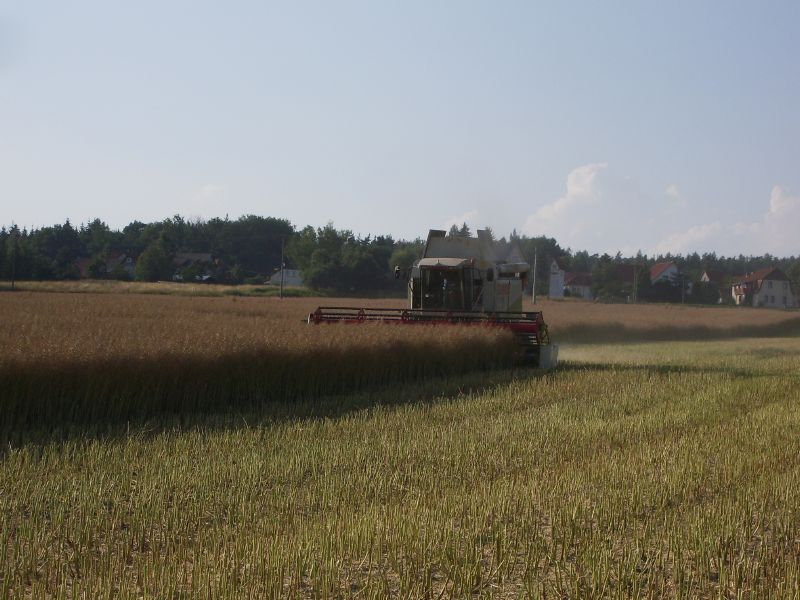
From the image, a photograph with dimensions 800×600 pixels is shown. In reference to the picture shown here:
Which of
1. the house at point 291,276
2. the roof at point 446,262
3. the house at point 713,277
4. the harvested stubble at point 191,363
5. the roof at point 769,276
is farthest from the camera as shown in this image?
the house at point 713,277

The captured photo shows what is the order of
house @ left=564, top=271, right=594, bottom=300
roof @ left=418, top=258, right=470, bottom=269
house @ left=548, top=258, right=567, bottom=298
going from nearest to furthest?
roof @ left=418, top=258, right=470, bottom=269, house @ left=548, top=258, right=567, bottom=298, house @ left=564, top=271, right=594, bottom=300

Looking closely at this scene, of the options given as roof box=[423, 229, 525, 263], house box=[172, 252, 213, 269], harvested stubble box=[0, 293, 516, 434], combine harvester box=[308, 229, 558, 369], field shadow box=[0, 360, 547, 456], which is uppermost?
house box=[172, 252, 213, 269]

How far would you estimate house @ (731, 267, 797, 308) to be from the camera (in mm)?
108250

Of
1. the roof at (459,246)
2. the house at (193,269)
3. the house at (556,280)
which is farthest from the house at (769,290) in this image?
the roof at (459,246)

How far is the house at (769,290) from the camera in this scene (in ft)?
355

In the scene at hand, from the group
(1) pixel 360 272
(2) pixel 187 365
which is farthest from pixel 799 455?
(1) pixel 360 272

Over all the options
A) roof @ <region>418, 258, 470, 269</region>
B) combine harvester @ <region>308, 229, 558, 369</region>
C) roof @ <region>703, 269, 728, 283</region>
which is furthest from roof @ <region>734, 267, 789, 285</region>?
roof @ <region>418, 258, 470, 269</region>

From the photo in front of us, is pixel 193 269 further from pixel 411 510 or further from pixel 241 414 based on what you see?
pixel 411 510

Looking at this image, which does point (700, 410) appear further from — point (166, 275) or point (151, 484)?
point (166, 275)

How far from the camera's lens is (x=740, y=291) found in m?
113

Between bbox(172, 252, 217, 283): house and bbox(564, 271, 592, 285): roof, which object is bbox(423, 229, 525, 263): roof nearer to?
bbox(172, 252, 217, 283): house

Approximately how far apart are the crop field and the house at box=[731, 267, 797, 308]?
10168 centimetres

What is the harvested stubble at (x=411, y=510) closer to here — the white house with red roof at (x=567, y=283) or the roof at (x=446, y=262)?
the roof at (x=446, y=262)

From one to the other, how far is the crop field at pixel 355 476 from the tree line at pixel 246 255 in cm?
4459
